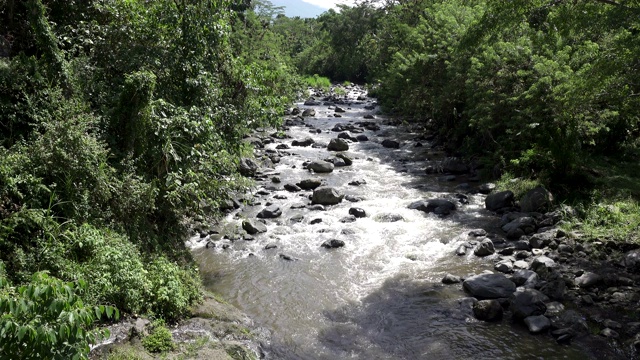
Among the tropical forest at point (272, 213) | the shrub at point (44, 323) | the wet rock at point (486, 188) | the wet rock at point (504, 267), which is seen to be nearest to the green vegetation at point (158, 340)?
the tropical forest at point (272, 213)

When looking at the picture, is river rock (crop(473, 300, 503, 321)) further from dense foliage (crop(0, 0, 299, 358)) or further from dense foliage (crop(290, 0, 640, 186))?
dense foliage (crop(290, 0, 640, 186))

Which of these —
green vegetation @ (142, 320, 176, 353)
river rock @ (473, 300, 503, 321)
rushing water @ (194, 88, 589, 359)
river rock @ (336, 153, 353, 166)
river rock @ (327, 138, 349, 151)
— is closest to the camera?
green vegetation @ (142, 320, 176, 353)

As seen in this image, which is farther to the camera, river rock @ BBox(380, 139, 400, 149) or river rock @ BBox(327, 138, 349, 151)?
river rock @ BBox(380, 139, 400, 149)

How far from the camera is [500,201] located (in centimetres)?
1371

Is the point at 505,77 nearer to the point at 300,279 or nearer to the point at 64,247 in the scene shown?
the point at 300,279

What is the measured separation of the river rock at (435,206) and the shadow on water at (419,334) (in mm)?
4530

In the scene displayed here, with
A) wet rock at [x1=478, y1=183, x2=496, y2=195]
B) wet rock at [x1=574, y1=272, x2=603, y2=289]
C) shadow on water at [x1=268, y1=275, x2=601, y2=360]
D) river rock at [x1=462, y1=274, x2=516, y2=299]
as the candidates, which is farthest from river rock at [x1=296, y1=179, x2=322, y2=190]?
wet rock at [x1=574, y1=272, x2=603, y2=289]

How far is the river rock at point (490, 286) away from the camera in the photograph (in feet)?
29.1

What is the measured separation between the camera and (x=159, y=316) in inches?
264

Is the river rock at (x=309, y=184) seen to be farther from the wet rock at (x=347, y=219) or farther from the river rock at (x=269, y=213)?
the wet rock at (x=347, y=219)

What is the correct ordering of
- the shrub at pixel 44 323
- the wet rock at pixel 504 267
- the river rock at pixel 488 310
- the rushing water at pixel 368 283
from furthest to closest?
the wet rock at pixel 504 267 → the river rock at pixel 488 310 → the rushing water at pixel 368 283 → the shrub at pixel 44 323

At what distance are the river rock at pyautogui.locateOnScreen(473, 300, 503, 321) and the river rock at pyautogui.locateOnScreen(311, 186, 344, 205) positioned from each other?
7.03 metres

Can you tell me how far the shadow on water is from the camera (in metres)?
7.38

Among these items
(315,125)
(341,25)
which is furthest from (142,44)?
(341,25)
